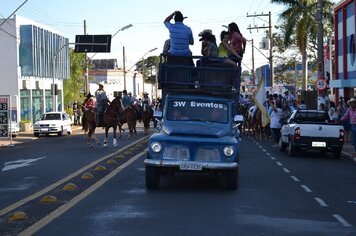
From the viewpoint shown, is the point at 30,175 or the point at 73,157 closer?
the point at 30,175

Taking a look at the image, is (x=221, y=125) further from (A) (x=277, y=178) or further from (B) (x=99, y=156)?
(B) (x=99, y=156)

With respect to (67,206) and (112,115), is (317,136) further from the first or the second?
(67,206)

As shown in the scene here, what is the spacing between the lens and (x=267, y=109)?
2941 cm

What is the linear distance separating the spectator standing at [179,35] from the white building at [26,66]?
31.3 metres

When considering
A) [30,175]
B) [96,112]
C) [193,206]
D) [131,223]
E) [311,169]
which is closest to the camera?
[131,223]

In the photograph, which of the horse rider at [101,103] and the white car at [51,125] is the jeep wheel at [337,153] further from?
the white car at [51,125]

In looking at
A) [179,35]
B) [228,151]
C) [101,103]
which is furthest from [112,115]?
[228,151]

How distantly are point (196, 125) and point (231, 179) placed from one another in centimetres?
140

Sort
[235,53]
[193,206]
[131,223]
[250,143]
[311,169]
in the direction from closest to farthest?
[131,223] → [193,206] → [235,53] → [311,169] → [250,143]

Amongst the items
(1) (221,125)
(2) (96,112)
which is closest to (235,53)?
(1) (221,125)

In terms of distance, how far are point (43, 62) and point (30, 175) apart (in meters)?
39.4

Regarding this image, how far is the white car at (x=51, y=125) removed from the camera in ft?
134

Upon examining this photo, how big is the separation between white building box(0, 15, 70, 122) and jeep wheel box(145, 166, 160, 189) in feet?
108

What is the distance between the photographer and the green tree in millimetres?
67125
